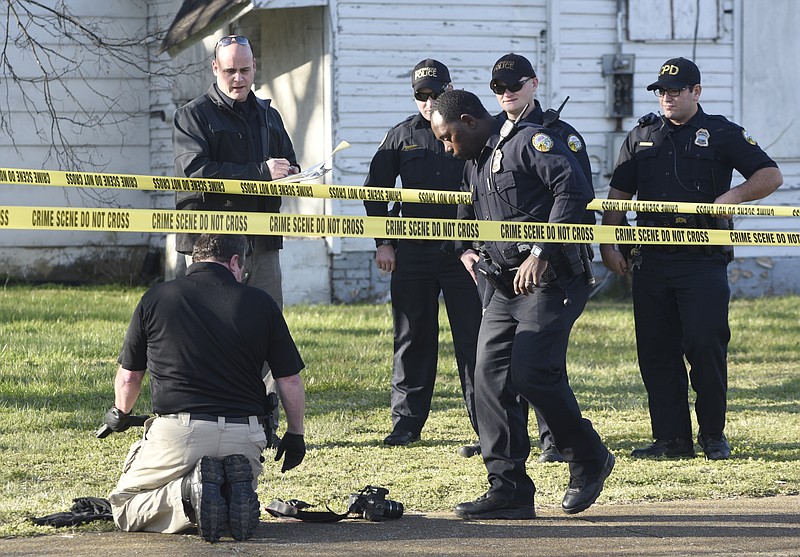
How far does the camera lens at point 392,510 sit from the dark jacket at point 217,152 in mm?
1931

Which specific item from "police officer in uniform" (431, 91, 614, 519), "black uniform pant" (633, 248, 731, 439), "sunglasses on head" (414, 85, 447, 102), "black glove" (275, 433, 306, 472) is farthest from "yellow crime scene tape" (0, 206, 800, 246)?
"sunglasses on head" (414, 85, 447, 102)

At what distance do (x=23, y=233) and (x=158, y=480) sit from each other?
12.4m

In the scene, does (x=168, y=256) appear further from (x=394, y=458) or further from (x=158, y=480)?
(x=158, y=480)

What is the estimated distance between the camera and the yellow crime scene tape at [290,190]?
586cm

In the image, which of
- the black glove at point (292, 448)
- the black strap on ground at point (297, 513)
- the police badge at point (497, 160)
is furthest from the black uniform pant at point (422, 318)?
the black glove at point (292, 448)

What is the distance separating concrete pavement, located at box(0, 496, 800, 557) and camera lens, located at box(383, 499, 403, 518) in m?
0.05

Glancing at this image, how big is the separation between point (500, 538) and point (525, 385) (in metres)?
0.68

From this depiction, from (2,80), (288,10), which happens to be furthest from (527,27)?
(2,80)

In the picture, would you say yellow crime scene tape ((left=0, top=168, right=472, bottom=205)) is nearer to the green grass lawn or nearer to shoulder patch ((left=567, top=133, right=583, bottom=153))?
shoulder patch ((left=567, top=133, right=583, bottom=153))

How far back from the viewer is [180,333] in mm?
5020

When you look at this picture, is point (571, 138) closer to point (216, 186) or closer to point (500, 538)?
point (216, 186)

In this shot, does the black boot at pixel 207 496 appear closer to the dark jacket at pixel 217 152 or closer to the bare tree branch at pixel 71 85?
the dark jacket at pixel 217 152

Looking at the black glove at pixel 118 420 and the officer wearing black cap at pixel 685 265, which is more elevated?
the officer wearing black cap at pixel 685 265

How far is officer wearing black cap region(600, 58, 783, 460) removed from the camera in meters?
6.79
